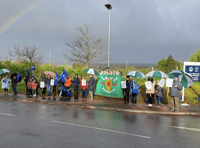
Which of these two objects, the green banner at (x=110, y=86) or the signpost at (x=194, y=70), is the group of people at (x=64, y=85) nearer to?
the green banner at (x=110, y=86)

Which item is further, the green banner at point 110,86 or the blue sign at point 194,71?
the blue sign at point 194,71

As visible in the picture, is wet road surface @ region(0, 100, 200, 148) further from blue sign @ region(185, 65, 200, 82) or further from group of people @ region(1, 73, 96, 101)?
blue sign @ region(185, 65, 200, 82)

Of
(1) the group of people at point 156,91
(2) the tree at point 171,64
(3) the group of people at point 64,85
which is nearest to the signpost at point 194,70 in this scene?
(1) the group of people at point 156,91

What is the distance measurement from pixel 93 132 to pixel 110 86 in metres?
9.27

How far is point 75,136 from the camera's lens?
7.42 meters

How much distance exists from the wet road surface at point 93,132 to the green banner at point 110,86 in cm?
639

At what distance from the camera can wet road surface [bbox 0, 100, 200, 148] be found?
6.68 meters

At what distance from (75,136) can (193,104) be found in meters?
11.5

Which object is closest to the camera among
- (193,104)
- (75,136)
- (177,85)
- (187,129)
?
(75,136)

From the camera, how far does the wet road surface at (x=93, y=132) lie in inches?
263

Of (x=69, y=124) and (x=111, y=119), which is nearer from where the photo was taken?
(x=69, y=124)

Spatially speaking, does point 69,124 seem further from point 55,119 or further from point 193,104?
point 193,104

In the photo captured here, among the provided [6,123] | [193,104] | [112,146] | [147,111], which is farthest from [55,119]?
[193,104]

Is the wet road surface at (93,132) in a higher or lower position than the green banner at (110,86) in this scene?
lower
